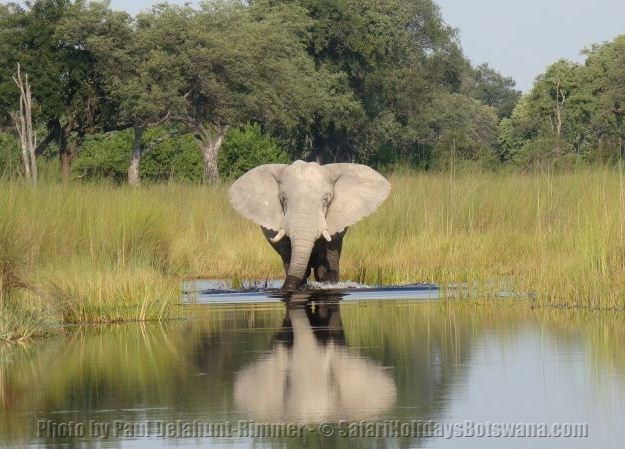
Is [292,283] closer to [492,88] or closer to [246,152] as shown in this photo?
[246,152]

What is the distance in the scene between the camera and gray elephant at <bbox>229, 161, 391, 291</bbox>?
16.8 m

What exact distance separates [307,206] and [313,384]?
8408 mm

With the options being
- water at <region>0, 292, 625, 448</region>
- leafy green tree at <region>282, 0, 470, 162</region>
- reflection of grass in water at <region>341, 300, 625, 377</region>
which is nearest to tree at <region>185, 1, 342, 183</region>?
leafy green tree at <region>282, 0, 470, 162</region>

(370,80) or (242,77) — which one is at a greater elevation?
(370,80)

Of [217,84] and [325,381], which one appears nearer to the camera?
[325,381]

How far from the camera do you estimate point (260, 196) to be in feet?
58.9

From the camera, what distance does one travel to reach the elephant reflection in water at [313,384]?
307 inches

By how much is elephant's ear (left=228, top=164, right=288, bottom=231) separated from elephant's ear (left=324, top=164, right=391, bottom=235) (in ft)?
2.08

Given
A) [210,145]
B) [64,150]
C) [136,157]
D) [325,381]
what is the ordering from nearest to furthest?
[325,381] → [64,150] → [136,157] → [210,145]

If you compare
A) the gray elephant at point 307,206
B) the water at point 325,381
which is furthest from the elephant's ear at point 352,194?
the water at point 325,381

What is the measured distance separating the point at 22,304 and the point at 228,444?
5.67m

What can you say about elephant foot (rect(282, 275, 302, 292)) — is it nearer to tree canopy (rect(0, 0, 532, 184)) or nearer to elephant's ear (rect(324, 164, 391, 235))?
elephant's ear (rect(324, 164, 391, 235))

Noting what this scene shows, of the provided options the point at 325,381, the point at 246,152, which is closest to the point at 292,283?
the point at 325,381

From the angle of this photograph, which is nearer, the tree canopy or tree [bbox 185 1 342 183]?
the tree canopy
